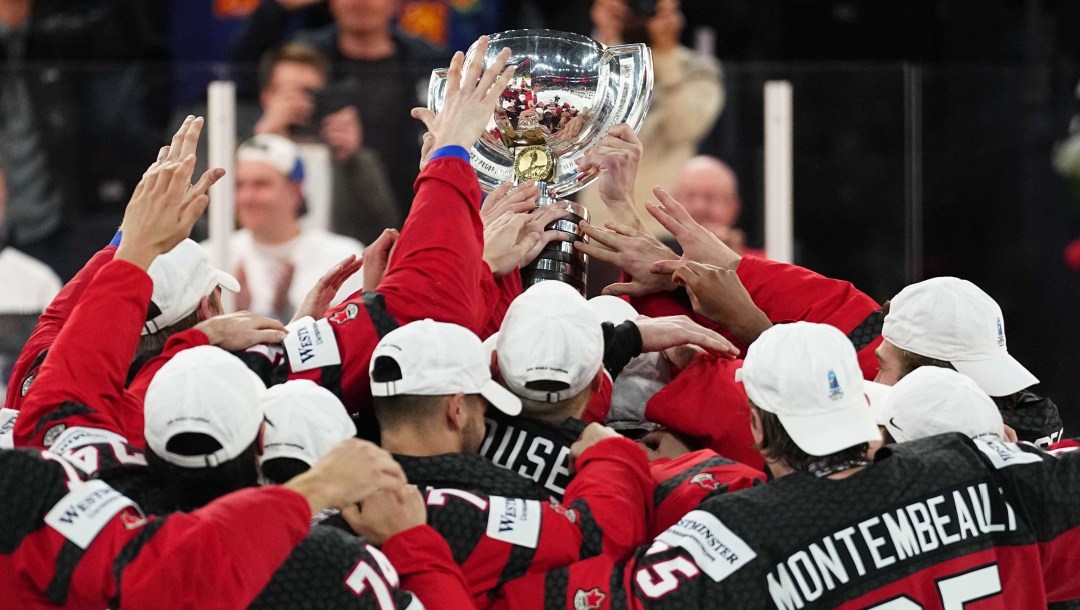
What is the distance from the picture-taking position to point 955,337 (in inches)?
123

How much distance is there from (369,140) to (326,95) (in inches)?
9.6

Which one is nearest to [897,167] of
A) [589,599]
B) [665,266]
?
[665,266]

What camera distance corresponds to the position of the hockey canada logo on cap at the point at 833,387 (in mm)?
2637

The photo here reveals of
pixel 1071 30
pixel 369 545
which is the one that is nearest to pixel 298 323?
pixel 369 545

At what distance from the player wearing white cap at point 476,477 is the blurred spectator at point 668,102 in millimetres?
2993

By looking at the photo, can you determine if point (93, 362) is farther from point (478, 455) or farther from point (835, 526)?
point (835, 526)

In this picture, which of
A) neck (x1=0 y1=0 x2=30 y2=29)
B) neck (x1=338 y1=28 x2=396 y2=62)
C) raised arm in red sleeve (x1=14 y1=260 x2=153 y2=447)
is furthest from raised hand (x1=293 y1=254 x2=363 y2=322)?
neck (x1=0 y1=0 x2=30 y2=29)

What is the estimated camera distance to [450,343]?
2730mm

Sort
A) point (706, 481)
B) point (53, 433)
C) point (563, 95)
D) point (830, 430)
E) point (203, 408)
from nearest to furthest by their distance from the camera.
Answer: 1. point (203, 408)
2. point (830, 430)
3. point (53, 433)
4. point (706, 481)
5. point (563, 95)

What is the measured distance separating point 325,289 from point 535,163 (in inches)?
22.8

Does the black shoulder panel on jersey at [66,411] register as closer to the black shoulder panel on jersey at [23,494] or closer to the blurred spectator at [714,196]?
the black shoulder panel on jersey at [23,494]

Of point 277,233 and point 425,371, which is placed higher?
point 425,371

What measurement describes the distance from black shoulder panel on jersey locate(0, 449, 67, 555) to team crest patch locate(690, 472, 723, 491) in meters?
1.10

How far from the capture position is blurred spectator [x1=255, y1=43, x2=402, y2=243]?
6035 millimetres
